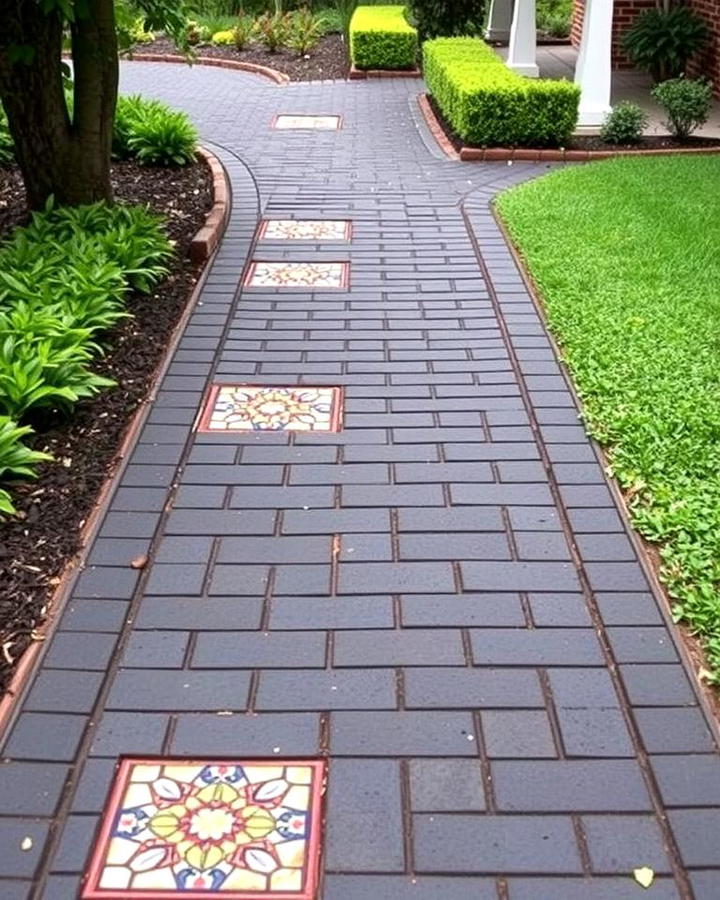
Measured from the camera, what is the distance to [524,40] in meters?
13.4

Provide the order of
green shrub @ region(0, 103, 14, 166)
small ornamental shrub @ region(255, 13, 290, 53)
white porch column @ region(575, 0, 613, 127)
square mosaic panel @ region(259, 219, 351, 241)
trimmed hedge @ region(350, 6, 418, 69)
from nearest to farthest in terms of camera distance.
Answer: square mosaic panel @ region(259, 219, 351, 241)
green shrub @ region(0, 103, 14, 166)
white porch column @ region(575, 0, 613, 127)
trimmed hedge @ region(350, 6, 418, 69)
small ornamental shrub @ region(255, 13, 290, 53)

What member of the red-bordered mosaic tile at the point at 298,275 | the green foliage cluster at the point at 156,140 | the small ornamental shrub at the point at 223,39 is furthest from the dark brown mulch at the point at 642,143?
the small ornamental shrub at the point at 223,39

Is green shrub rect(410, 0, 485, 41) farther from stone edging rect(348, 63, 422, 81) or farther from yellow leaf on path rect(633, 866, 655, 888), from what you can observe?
yellow leaf on path rect(633, 866, 655, 888)

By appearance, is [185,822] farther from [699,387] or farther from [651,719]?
[699,387]

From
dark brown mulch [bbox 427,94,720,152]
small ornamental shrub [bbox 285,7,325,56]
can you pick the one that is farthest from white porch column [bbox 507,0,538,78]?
small ornamental shrub [bbox 285,7,325,56]

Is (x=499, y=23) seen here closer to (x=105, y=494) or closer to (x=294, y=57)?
(x=294, y=57)

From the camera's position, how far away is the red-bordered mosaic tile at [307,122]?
1139 cm

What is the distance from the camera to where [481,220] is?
7715 millimetres

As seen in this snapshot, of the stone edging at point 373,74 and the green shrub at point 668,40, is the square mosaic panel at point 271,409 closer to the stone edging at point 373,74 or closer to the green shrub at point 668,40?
the green shrub at point 668,40

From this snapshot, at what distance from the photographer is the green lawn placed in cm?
363

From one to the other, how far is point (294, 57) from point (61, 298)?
40.8ft

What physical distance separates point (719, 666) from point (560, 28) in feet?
59.5

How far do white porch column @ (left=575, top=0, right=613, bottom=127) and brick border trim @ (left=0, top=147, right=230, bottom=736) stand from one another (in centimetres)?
473

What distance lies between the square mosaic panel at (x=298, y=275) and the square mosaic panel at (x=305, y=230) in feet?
1.97
